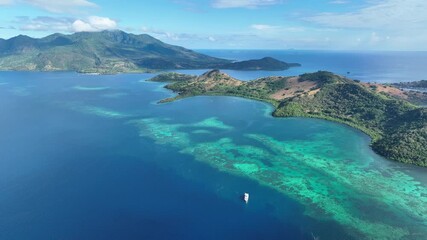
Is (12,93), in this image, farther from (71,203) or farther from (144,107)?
(71,203)

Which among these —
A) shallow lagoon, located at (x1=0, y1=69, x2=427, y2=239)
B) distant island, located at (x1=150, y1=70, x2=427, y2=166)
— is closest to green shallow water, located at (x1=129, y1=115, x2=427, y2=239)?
shallow lagoon, located at (x1=0, y1=69, x2=427, y2=239)

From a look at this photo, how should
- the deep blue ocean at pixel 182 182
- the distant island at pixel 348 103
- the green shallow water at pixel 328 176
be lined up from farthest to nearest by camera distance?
the distant island at pixel 348 103
the green shallow water at pixel 328 176
the deep blue ocean at pixel 182 182

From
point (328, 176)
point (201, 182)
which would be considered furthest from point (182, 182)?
point (328, 176)

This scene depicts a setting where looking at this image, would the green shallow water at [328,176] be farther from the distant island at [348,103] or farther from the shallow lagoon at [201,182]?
the distant island at [348,103]

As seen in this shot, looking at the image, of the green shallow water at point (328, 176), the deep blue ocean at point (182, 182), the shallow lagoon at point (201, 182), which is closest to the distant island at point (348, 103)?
the deep blue ocean at point (182, 182)

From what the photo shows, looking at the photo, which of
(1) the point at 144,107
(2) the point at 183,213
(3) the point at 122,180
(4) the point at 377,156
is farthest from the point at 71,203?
(1) the point at 144,107

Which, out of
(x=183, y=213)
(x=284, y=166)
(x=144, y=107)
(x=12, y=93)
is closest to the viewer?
(x=183, y=213)
